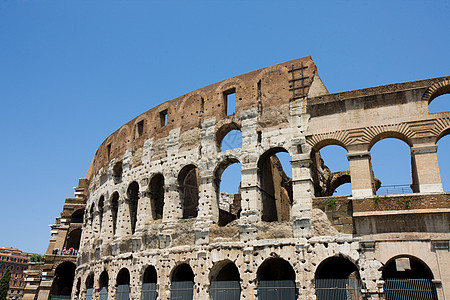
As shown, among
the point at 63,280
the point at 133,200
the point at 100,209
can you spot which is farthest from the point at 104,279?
the point at 63,280

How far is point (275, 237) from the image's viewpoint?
44.4 feet

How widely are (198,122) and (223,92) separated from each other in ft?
5.44

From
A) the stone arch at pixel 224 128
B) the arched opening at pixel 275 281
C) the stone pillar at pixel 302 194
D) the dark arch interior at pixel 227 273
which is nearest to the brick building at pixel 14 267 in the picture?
the dark arch interior at pixel 227 273

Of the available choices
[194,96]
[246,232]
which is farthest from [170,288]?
[194,96]

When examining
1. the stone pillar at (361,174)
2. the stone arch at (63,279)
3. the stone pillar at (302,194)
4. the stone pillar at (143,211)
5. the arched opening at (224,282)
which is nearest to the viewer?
the stone pillar at (361,174)

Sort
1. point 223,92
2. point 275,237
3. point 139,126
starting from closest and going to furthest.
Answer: point 275,237
point 223,92
point 139,126

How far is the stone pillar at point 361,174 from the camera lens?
12.7 metres

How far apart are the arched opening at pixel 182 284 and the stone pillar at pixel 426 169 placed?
861 centimetres

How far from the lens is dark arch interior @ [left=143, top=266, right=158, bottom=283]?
55.6 ft

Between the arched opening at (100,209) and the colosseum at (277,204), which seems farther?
the arched opening at (100,209)

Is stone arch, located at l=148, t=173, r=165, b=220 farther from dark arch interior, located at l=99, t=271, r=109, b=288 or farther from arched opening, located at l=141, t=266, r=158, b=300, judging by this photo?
dark arch interior, located at l=99, t=271, r=109, b=288

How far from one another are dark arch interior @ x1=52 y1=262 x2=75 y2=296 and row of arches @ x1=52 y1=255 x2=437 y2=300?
20.1ft

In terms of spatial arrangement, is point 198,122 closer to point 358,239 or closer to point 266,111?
point 266,111

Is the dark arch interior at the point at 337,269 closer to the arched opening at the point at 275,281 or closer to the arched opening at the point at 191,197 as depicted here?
the arched opening at the point at 275,281
